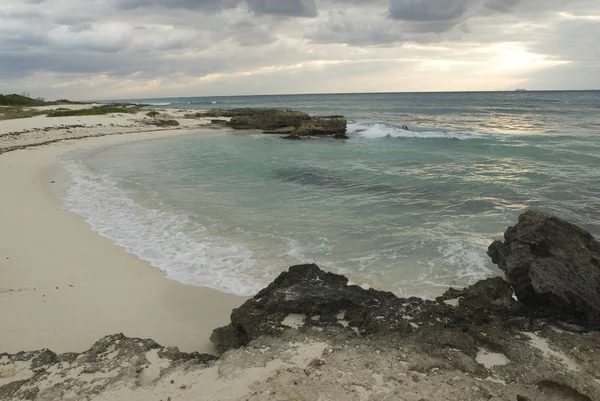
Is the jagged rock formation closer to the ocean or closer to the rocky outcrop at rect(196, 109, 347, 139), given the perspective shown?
the ocean

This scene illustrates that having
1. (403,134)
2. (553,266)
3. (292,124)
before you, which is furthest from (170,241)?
(292,124)

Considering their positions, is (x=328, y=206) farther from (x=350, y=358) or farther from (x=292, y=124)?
(x=292, y=124)

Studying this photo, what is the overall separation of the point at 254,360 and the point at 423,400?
5.29ft

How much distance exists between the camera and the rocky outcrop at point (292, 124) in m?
32.5

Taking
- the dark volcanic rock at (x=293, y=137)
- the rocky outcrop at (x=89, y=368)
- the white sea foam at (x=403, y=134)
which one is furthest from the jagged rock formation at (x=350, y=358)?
Answer: the white sea foam at (x=403, y=134)

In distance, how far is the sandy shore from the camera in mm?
5059

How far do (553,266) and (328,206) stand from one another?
265 inches

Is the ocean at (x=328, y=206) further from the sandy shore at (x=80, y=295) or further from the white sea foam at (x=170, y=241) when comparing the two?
the sandy shore at (x=80, y=295)

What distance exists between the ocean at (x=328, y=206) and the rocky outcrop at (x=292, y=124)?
9.74 metres

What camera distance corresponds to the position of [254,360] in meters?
4.04

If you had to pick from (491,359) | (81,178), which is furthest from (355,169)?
(491,359)

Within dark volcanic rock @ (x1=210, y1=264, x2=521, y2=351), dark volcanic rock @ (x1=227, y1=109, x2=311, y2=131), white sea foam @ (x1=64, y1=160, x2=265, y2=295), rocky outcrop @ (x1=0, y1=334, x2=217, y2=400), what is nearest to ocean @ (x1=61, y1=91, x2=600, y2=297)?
white sea foam @ (x1=64, y1=160, x2=265, y2=295)

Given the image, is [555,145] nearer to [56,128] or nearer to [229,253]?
[229,253]

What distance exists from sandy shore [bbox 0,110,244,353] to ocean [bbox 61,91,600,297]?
0.49m
